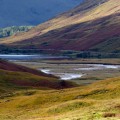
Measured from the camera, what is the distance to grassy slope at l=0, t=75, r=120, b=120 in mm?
44966

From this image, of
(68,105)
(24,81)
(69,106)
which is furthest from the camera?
(24,81)

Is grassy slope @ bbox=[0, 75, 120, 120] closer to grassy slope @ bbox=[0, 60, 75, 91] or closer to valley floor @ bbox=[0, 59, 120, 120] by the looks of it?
valley floor @ bbox=[0, 59, 120, 120]

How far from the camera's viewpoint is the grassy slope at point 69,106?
44966 millimetres

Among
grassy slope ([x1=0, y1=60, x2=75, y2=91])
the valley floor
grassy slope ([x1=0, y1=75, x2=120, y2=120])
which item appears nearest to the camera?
grassy slope ([x1=0, y1=75, x2=120, y2=120])

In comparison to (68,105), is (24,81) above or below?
above

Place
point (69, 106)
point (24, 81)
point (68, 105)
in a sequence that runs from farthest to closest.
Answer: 1. point (24, 81)
2. point (68, 105)
3. point (69, 106)

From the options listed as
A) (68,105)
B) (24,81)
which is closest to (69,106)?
(68,105)

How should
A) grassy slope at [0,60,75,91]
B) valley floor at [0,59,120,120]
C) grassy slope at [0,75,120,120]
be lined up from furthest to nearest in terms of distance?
grassy slope at [0,60,75,91], valley floor at [0,59,120,120], grassy slope at [0,75,120,120]

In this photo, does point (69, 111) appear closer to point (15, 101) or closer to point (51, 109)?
point (51, 109)

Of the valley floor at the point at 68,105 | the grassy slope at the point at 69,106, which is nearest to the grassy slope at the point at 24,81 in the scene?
the valley floor at the point at 68,105

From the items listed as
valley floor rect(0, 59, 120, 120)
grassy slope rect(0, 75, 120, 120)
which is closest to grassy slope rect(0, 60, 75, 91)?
valley floor rect(0, 59, 120, 120)

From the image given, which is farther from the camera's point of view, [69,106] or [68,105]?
[68,105]

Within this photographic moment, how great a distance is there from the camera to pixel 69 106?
55750mm

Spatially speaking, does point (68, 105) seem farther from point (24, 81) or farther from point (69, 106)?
point (24, 81)
